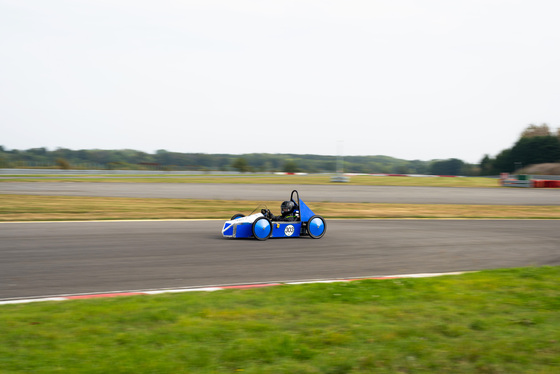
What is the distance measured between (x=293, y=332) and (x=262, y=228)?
668 centimetres

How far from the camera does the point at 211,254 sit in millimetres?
9523

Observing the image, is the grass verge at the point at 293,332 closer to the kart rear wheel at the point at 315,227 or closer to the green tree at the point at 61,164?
the kart rear wheel at the point at 315,227

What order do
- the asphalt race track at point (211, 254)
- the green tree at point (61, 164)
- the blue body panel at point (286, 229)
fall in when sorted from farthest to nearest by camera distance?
the green tree at point (61, 164) < the blue body panel at point (286, 229) < the asphalt race track at point (211, 254)

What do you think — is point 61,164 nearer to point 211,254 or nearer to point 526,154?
point 211,254

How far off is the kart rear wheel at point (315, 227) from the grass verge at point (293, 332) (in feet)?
17.9

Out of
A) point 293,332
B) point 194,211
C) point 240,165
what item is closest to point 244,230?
point 293,332

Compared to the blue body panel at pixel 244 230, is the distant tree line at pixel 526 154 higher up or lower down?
higher up

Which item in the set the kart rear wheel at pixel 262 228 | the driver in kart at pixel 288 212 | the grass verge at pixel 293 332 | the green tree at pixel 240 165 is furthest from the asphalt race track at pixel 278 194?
the green tree at pixel 240 165

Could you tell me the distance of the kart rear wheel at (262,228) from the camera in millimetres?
11289

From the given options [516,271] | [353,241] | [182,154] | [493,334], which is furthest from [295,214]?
[182,154]

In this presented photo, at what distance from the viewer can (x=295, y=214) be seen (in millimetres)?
12211

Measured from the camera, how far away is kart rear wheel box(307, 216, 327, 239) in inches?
475

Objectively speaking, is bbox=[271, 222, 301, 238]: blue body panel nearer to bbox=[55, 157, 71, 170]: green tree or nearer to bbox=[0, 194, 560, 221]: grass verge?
bbox=[0, 194, 560, 221]: grass verge

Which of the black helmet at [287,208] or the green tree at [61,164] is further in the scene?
the green tree at [61,164]
